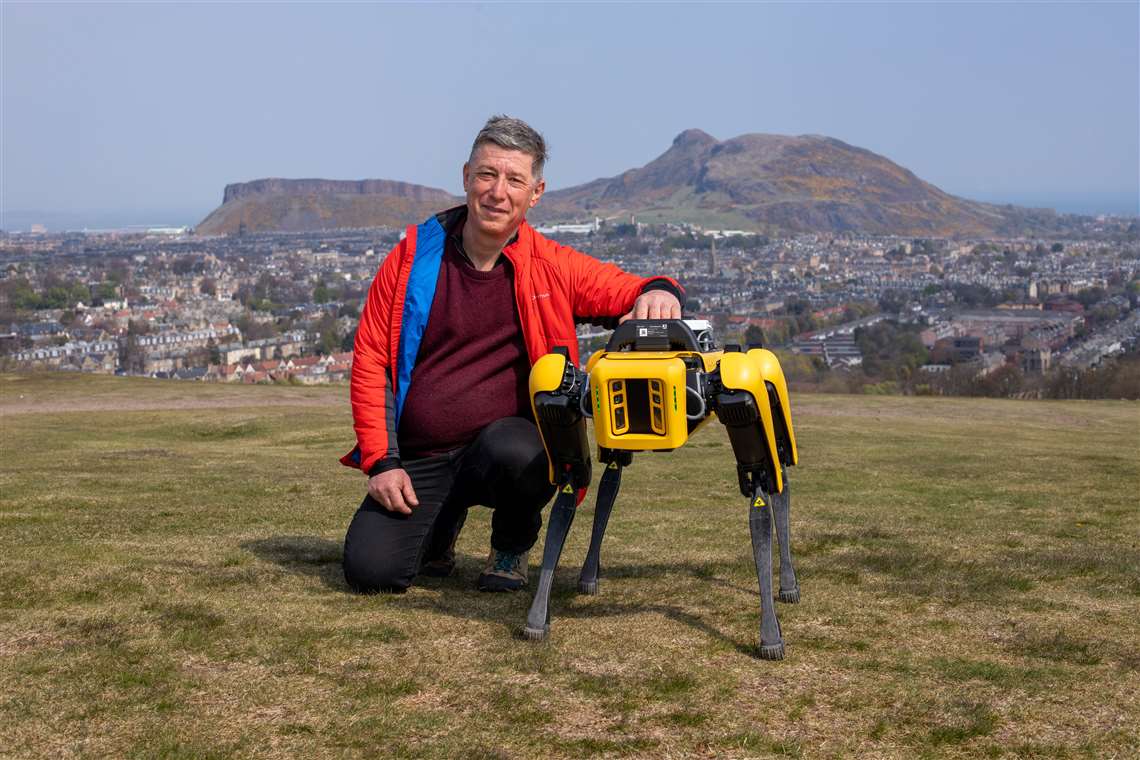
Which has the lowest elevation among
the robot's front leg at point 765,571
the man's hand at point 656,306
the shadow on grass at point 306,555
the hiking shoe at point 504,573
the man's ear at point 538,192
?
the shadow on grass at point 306,555

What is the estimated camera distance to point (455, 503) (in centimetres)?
725

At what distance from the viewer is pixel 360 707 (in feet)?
16.4

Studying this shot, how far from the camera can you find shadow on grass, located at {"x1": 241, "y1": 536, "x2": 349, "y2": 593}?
7527mm

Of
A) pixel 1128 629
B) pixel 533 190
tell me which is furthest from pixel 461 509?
pixel 1128 629

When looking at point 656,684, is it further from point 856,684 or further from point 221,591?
point 221,591

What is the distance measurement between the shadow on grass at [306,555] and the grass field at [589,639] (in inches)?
1.5

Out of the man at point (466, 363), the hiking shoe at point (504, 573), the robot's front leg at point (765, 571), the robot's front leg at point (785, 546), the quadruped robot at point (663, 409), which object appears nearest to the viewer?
the quadruped robot at point (663, 409)

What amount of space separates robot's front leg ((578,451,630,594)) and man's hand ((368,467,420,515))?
1.00 metres

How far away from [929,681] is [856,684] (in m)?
0.32

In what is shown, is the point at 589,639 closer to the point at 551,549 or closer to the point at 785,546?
the point at 551,549

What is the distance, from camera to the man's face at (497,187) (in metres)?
6.56

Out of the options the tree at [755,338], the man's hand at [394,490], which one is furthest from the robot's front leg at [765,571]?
the man's hand at [394,490]

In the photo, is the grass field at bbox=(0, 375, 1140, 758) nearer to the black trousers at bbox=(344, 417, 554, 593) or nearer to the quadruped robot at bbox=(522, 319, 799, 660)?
the black trousers at bbox=(344, 417, 554, 593)

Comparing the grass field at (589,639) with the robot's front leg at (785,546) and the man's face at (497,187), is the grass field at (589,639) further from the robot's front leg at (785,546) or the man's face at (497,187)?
the man's face at (497,187)
